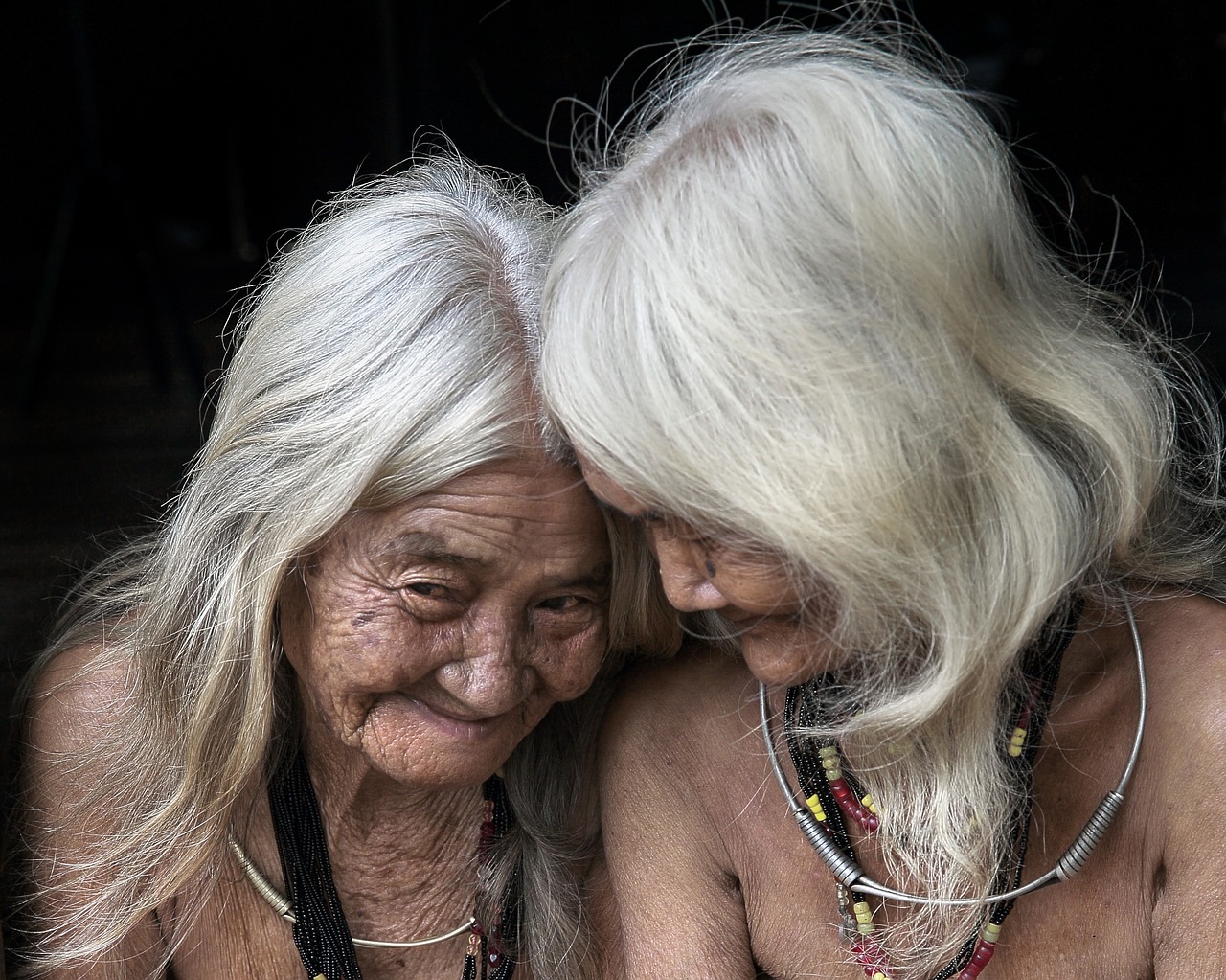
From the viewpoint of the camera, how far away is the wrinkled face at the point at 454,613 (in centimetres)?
175

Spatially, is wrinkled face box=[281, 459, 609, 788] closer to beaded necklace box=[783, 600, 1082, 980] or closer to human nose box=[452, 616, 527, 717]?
human nose box=[452, 616, 527, 717]

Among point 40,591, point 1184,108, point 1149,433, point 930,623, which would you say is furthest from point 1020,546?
point 40,591

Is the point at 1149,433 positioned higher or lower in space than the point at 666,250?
lower

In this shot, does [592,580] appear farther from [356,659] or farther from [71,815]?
[71,815]

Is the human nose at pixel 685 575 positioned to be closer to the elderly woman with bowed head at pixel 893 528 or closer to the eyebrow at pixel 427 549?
the elderly woman with bowed head at pixel 893 528

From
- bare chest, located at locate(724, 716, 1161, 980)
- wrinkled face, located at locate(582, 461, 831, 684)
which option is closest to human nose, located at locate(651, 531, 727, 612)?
wrinkled face, located at locate(582, 461, 831, 684)

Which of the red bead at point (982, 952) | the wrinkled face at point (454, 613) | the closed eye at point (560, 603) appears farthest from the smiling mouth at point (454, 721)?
the red bead at point (982, 952)

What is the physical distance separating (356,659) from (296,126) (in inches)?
62.7

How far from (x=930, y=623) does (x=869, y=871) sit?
482 millimetres

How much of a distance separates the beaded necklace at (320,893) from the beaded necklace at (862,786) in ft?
1.80

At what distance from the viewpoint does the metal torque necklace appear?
168cm

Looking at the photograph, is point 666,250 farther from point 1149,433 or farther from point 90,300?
point 90,300

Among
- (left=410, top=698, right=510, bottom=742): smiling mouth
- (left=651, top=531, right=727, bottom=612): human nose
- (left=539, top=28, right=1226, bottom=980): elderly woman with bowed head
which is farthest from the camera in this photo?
(left=410, top=698, right=510, bottom=742): smiling mouth

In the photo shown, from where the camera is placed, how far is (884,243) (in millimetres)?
1462
